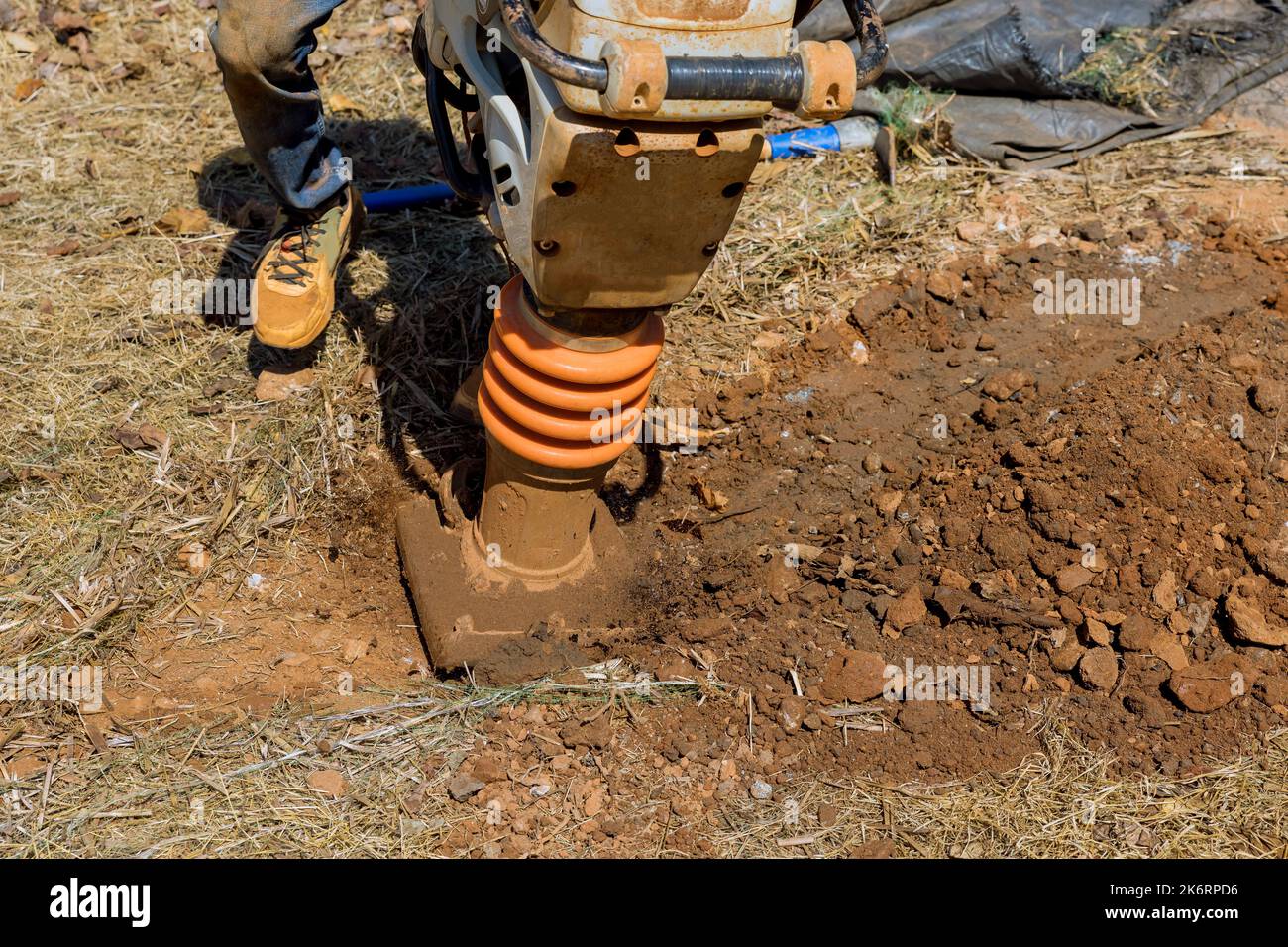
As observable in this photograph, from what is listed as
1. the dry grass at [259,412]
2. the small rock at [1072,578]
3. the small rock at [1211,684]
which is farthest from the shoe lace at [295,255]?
the small rock at [1211,684]

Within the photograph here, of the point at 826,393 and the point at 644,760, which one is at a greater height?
the point at 826,393

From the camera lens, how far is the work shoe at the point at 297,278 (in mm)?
2959

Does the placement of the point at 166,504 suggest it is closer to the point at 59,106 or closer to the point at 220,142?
the point at 220,142

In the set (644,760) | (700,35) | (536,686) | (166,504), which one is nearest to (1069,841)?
(644,760)

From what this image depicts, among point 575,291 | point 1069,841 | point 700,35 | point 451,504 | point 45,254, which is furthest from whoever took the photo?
point 45,254

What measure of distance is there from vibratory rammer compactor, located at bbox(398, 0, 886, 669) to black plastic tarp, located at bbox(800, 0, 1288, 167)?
6.90ft

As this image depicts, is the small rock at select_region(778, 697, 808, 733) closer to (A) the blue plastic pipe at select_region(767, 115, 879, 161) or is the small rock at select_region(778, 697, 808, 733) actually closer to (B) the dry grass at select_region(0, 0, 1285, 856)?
(B) the dry grass at select_region(0, 0, 1285, 856)

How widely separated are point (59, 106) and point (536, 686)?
3074 mm

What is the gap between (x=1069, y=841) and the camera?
7.69 ft

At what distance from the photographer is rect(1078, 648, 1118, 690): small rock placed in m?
2.57

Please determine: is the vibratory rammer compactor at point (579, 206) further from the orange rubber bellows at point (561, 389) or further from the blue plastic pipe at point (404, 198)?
the blue plastic pipe at point (404, 198)

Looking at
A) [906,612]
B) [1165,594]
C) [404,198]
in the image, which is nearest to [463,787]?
[906,612]

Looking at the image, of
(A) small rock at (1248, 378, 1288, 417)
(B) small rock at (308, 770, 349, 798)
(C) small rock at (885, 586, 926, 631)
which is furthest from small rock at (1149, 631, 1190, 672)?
(B) small rock at (308, 770, 349, 798)

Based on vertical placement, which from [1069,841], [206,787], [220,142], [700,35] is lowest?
[206,787]
